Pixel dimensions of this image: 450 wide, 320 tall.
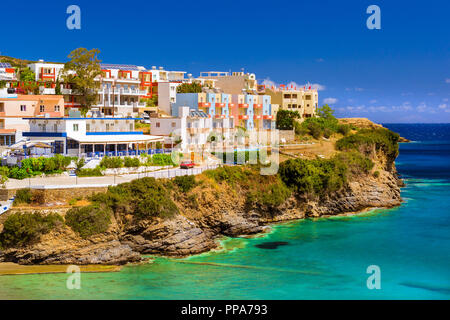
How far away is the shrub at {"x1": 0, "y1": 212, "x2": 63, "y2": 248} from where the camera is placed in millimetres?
38094

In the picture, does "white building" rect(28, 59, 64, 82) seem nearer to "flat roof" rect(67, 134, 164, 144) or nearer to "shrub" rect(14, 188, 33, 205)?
"flat roof" rect(67, 134, 164, 144)

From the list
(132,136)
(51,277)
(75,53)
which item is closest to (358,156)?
(132,136)

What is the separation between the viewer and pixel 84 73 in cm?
7431

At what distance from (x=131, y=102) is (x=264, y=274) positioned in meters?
46.4

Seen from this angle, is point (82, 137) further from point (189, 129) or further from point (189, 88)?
point (189, 88)

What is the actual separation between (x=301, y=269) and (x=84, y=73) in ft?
144

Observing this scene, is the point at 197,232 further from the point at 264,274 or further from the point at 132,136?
the point at 132,136

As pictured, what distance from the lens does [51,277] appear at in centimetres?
3691

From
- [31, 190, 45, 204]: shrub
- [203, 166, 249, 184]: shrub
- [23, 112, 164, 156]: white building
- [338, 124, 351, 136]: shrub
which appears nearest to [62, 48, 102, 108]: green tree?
[23, 112, 164, 156]: white building

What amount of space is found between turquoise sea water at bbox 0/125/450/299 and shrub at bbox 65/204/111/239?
3.32m

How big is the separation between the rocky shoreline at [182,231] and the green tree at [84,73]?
30.0 meters

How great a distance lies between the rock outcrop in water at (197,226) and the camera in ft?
128

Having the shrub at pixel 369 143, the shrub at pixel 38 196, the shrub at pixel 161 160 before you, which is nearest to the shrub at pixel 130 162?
the shrub at pixel 161 160

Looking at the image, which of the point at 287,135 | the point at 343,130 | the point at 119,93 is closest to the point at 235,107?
the point at 287,135
